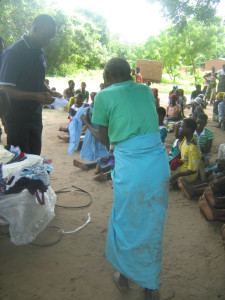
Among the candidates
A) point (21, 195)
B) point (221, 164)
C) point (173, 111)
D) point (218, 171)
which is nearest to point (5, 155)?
point (21, 195)

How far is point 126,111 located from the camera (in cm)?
159

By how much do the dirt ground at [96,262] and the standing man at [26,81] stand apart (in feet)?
3.30

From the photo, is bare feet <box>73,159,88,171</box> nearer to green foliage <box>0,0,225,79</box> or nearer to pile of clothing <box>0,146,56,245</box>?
pile of clothing <box>0,146,56,245</box>

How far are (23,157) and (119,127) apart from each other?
1.30 metres

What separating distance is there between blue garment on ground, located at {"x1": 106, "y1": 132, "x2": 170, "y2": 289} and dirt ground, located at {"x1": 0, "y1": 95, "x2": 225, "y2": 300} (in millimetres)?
361

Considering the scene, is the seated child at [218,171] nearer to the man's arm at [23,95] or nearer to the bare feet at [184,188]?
the bare feet at [184,188]

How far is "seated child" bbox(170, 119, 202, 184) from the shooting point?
362cm

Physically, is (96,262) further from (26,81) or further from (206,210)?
(26,81)

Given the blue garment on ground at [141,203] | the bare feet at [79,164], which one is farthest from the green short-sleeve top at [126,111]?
the bare feet at [79,164]

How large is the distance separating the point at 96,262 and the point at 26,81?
1747mm

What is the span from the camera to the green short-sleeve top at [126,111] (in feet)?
5.23

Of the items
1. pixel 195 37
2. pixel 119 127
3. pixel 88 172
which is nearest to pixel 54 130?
pixel 88 172

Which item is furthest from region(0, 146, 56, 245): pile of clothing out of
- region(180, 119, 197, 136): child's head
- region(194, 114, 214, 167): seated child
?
region(194, 114, 214, 167): seated child

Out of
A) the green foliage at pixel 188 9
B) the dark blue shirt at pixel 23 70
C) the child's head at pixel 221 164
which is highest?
the green foliage at pixel 188 9
